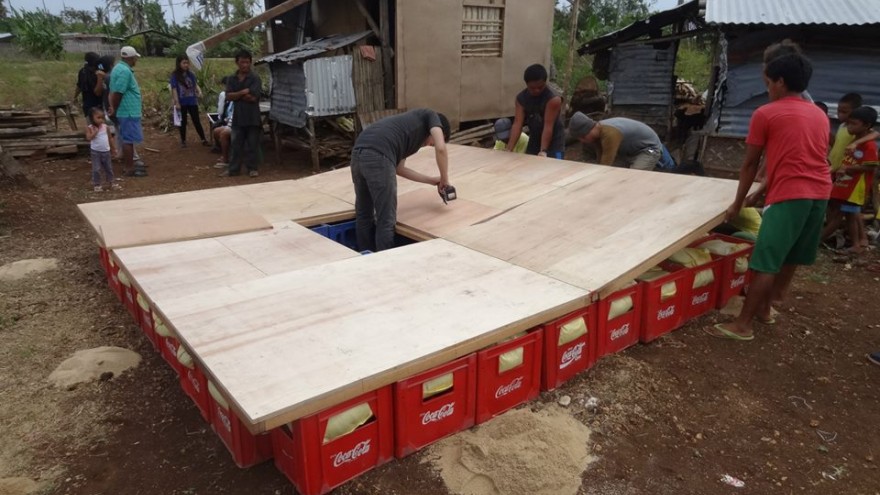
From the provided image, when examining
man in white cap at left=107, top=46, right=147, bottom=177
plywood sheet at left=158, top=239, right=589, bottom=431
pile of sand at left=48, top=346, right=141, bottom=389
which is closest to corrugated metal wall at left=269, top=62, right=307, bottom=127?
man in white cap at left=107, top=46, right=147, bottom=177

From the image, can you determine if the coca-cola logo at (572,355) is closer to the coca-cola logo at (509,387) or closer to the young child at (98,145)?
the coca-cola logo at (509,387)

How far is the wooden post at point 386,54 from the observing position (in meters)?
7.72

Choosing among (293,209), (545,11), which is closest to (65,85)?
(545,11)

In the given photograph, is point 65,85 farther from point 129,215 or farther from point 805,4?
point 805,4

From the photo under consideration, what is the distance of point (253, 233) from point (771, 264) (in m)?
3.03

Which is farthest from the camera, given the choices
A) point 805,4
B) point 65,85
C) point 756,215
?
point 65,85

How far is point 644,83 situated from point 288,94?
5.21m

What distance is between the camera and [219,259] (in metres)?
3.15

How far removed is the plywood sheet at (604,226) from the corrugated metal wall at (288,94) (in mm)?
4723

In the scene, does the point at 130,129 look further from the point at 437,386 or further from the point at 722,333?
the point at 722,333

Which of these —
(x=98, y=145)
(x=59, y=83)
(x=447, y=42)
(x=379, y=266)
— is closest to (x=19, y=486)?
(x=379, y=266)

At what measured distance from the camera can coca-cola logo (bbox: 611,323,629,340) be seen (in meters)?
3.06

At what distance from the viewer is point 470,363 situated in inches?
92.4

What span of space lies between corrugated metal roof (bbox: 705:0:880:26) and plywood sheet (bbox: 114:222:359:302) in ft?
17.0
